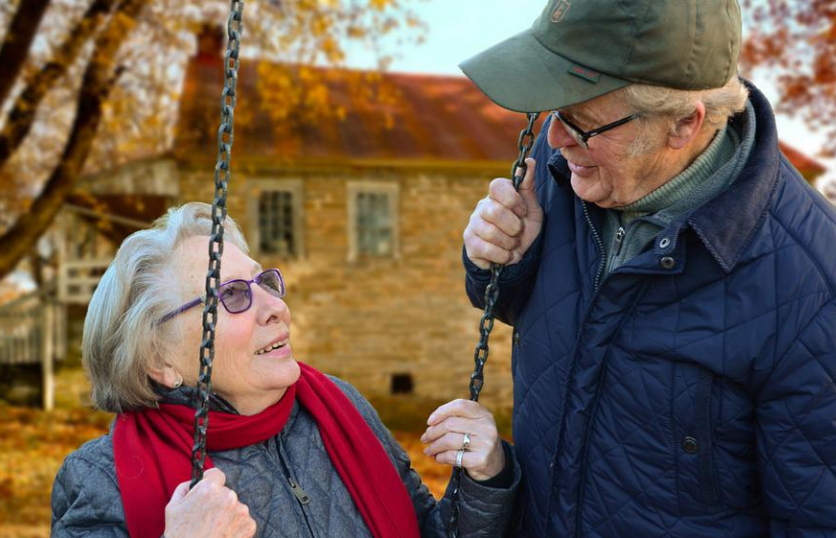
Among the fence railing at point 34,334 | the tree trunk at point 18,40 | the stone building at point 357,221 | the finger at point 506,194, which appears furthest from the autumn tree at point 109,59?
the finger at point 506,194

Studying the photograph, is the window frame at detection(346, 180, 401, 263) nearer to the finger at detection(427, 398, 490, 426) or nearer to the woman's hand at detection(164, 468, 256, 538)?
the finger at detection(427, 398, 490, 426)

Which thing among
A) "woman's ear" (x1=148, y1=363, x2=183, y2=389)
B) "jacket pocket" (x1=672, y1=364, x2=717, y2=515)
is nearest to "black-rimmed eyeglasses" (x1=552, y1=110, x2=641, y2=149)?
"jacket pocket" (x1=672, y1=364, x2=717, y2=515)

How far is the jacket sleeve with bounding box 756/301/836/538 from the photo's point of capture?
1.59 metres

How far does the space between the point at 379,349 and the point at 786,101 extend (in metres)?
8.60

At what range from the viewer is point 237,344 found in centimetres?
205

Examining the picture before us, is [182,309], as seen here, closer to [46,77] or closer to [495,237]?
[495,237]

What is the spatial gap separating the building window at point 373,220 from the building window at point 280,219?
983 millimetres

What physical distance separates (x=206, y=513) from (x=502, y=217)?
3.41ft

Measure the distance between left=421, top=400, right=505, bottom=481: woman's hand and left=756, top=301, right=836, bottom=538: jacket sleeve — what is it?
678 mm

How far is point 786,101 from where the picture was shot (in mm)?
13289

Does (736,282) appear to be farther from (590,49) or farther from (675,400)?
(590,49)

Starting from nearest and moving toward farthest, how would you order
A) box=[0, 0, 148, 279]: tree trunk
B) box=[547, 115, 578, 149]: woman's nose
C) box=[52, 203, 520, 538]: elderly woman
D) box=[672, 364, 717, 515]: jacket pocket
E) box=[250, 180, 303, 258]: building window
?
1. box=[672, 364, 717, 515]: jacket pocket
2. box=[547, 115, 578, 149]: woman's nose
3. box=[52, 203, 520, 538]: elderly woman
4. box=[0, 0, 148, 279]: tree trunk
5. box=[250, 180, 303, 258]: building window

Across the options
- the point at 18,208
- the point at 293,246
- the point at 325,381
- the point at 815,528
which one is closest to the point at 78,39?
the point at 293,246

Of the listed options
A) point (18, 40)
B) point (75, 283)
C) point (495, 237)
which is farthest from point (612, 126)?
point (75, 283)
